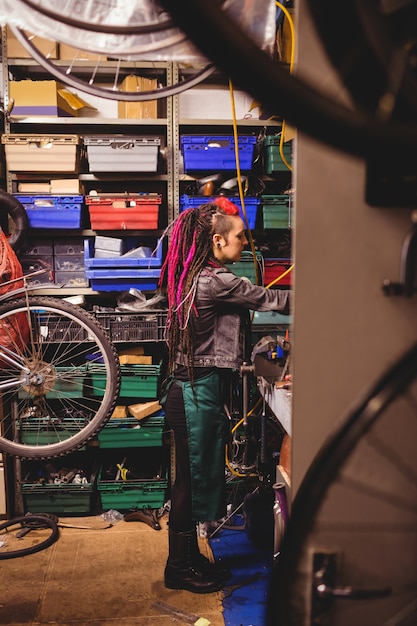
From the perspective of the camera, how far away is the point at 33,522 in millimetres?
3053

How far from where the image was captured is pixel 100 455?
3.42 meters

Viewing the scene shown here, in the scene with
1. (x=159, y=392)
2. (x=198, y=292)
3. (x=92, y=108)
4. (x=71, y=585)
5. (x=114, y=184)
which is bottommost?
(x=71, y=585)

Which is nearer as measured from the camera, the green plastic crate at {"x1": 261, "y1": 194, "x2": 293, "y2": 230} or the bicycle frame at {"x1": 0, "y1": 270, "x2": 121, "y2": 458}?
the bicycle frame at {"x1": 0, "y1": 270, "x2": 121, "y2": 458}

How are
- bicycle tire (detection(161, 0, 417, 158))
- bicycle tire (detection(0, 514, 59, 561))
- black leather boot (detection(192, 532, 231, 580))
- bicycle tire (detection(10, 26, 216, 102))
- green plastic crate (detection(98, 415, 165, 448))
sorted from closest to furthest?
bicycle tire (detection(161, 0, 417, 158)) → bicycle tire (detection(10, 26, 216, 102)) → black leather boot (detection(192, 532, 231, 580)) → bicycle tire (detection(0, 514, 59, 561)) → green plastic crate (detection(98, 415, 165, 448))

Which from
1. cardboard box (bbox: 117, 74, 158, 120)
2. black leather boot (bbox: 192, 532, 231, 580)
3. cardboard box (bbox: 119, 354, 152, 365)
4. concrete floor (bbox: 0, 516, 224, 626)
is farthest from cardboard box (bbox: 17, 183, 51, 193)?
black leather boot (bbox: 192, 532, 231, 580)

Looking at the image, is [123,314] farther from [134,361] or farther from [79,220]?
[79,220]

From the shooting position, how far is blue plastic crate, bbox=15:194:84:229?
3.10 m

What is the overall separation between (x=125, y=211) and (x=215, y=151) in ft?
2.10

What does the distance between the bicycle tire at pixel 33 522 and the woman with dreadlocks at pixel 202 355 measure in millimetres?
767

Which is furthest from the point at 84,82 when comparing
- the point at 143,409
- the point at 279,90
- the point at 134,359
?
the point at 143,409

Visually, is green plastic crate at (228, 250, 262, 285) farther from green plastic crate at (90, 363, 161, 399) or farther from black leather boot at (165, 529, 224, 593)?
black leather boot at (165, 529, 224, 593)

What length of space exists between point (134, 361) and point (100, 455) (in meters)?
0.75

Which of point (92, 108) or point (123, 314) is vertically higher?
point (92, 108)

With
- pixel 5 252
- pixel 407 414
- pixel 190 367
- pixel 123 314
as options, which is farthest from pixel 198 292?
pixel 407 414
